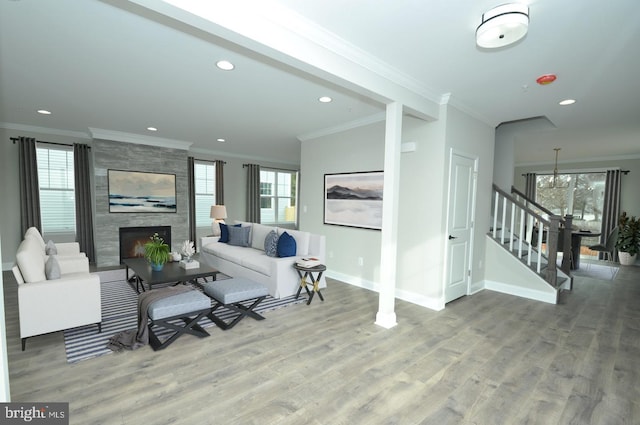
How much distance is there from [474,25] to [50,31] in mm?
3265

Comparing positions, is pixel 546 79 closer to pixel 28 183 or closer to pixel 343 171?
pixel 343 171

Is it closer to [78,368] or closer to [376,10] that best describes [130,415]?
[78,368]

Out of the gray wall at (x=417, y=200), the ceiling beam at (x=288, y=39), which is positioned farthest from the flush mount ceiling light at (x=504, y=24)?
the gray wall at (x=417, y=200)

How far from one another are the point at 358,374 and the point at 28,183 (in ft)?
22.0

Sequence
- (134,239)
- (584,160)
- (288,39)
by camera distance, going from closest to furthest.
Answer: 1. (288,39)
2. (134,239)
3. (584,160)

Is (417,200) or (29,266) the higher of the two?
(417,200)

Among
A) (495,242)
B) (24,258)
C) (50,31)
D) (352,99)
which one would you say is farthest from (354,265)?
(50,31)

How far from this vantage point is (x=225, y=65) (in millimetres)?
2869

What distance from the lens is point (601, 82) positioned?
310 cm

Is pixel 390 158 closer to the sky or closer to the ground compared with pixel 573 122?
closer to the ground

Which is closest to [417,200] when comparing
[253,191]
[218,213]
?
[218,213]

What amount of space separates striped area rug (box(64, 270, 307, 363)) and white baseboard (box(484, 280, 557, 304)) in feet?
9.90

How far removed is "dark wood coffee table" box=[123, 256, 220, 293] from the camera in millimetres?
3686

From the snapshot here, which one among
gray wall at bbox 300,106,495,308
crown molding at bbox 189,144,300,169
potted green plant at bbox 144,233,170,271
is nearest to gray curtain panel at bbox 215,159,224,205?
crown molding at bbox 189,144,300,169
